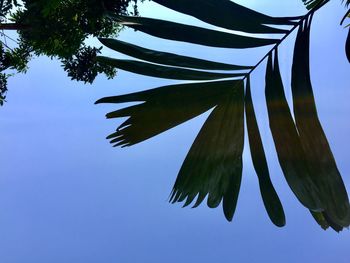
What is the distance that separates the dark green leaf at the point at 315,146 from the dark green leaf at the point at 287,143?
0.03 meters

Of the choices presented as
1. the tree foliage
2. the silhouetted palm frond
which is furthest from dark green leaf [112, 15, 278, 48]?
the tree foliage

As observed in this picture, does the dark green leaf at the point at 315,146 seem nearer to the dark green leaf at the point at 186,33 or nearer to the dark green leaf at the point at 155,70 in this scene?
the dark green leaf at the point at 186,33

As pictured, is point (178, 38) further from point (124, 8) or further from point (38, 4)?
point (124, 8)

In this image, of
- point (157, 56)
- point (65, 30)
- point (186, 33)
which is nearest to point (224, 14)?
point (186, 33)

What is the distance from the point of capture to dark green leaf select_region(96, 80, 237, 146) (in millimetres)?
2332

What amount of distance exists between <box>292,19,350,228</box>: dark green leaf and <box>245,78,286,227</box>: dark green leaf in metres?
0.21

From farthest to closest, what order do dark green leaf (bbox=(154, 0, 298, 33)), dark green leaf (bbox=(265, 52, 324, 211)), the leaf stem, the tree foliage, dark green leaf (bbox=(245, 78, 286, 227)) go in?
the tree foliage, the leaf stem, dark green leaf (bbox=(154, 0, 298, 33)), dark green leaf (bbox=(245, 78, 286, 227)), dark green leaf (bbox=(265, 52, 324, 211))

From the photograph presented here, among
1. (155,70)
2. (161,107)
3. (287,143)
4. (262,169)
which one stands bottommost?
(262,169)

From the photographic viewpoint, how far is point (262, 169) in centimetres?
223

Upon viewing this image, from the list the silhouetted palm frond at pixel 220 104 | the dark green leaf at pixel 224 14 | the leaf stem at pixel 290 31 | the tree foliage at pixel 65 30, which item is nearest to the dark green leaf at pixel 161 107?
the silhouetted palm frond at pixel 220 104

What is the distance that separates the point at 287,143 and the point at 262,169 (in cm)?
18

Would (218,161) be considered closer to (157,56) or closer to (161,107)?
(161,107)

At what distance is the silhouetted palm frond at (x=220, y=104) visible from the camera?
2191 millimetres

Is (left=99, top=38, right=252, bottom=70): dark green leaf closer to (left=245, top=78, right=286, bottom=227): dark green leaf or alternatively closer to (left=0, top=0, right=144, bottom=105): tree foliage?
(left=245, top=78, right=286, bottom=227): dark green leaf
